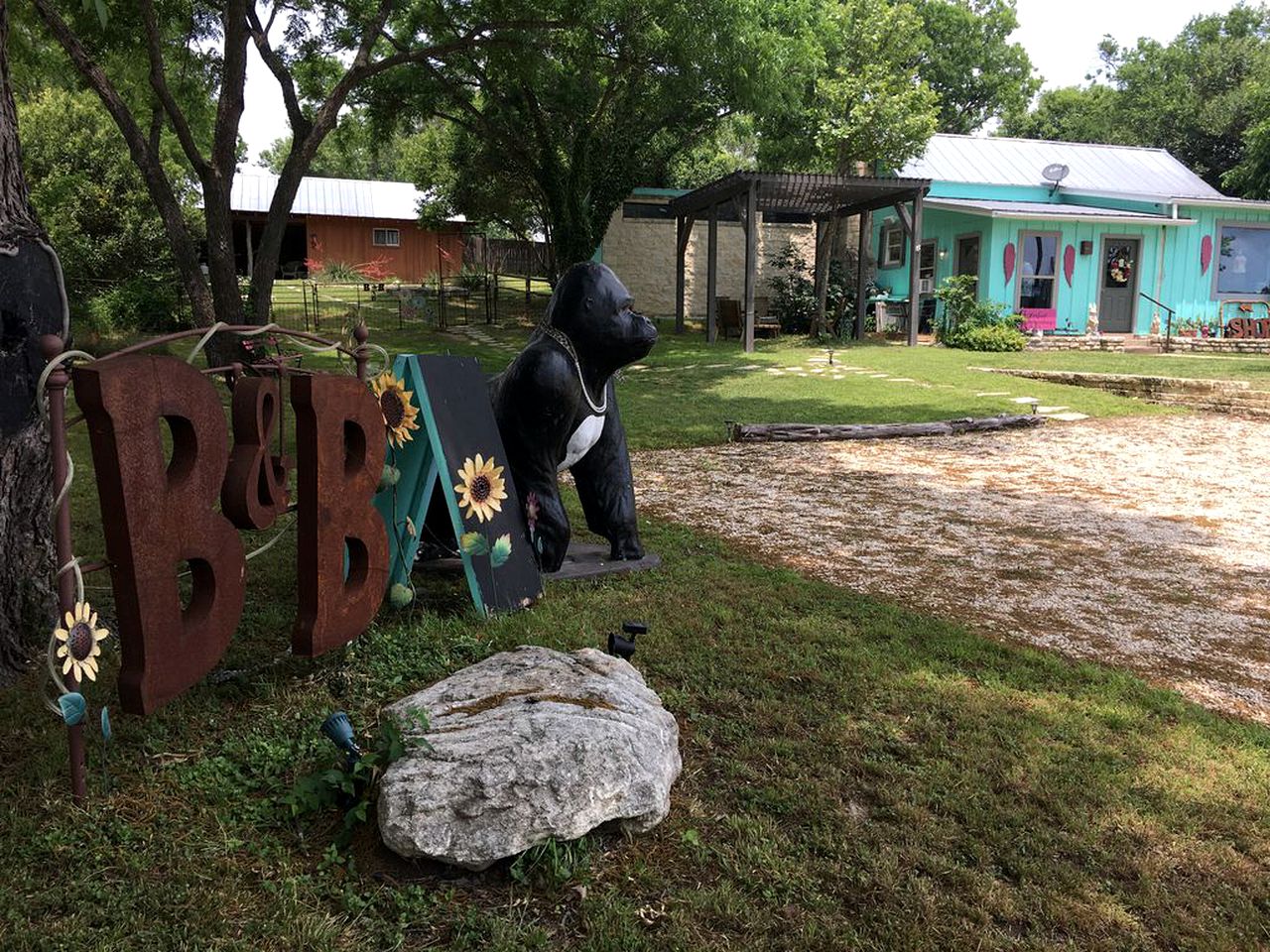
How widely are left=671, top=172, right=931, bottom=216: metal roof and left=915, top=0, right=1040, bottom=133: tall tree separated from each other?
18.9 m

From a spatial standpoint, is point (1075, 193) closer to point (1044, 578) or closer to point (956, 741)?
point (1044, 578)

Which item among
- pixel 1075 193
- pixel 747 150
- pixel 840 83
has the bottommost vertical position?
pixel 1075 193

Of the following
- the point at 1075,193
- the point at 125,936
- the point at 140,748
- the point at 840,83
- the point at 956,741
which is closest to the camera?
the point at 125,936

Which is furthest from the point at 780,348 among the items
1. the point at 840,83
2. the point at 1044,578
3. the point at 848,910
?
the point at 848,910

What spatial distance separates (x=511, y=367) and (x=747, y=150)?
44629 mm

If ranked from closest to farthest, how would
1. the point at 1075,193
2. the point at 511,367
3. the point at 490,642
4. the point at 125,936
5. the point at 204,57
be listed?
the point at 125,936 → the point at 490,642 → the point at 511,367 → the point at 204,57 → the point at 1075,193

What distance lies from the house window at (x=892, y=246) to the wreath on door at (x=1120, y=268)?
464cm

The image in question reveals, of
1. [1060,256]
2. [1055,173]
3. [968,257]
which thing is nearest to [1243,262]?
[1055,173]

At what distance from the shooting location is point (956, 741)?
2.71m

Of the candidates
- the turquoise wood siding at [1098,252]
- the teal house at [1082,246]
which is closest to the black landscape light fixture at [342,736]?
the teal house at [1082,246]

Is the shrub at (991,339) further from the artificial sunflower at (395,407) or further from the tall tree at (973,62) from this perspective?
the tall tree at (973,62)

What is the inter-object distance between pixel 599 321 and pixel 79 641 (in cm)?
232

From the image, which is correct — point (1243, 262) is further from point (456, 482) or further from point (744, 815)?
point (744, 815)

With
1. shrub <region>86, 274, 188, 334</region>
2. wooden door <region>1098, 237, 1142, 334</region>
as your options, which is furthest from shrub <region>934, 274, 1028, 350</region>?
shrub <region>86, 274, 188, 334</region>
